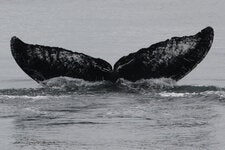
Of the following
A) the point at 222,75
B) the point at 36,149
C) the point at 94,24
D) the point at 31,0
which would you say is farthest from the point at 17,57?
the point at 31,0

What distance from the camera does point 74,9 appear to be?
3184 inches

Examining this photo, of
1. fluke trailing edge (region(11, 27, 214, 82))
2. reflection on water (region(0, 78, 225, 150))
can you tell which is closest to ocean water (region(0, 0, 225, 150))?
reflection on water (region(0, 78, 225, 150))

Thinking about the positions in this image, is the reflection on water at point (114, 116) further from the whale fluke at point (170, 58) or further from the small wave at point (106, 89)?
the whale fluke at point (170, 58)

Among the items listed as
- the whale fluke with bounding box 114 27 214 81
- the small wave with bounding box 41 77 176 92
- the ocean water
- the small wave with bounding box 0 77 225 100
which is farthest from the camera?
the whale fluke with bounding box 114 27 214 81

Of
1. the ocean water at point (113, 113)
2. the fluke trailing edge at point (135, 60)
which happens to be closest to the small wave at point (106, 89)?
the ocean water at point (113, 113)

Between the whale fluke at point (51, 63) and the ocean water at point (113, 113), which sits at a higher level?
the whale fluke at point (51, 63)

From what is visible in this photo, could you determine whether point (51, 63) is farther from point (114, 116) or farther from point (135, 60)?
point (114, 116)

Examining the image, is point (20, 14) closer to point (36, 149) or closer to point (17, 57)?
point (17, 57)

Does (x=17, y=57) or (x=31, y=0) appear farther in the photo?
(x=31, y=0)

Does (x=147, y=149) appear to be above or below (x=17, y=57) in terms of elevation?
below

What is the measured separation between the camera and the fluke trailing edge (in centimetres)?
2020

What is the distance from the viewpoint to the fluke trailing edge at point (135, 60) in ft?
66.3

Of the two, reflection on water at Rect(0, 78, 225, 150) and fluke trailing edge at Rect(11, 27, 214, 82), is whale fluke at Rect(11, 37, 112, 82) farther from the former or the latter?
reflection on water at Rect(0, 78, 225, 150)

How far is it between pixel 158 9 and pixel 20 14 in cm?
1304
